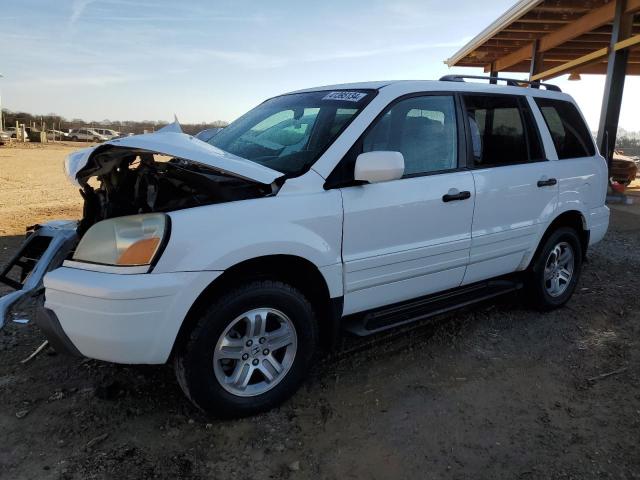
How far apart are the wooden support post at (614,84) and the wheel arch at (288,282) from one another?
972 centimetres

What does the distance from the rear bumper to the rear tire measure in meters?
3.05

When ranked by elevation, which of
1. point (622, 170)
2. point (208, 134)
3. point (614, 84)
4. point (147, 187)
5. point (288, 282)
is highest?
point (614, 84)

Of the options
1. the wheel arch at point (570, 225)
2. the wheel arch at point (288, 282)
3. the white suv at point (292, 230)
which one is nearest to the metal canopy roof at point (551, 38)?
the wheel arch at point (570, 225)

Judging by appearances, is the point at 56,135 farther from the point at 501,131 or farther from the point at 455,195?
the point at 455,195

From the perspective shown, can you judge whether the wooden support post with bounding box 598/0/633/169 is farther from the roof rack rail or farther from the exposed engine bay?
the exposed engine bay

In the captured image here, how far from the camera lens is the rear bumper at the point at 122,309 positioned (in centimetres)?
241

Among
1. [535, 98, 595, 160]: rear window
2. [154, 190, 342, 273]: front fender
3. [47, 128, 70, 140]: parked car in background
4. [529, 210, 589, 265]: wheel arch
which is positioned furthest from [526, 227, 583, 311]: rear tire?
[47, 128, 70, 140]: parked car in background

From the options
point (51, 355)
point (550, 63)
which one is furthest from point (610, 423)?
point (550, 63)

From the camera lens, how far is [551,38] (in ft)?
44.1

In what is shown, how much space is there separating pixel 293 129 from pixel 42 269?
1819 mm

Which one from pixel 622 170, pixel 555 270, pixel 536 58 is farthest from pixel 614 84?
pixel 555 270

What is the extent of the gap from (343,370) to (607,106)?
10575 mm

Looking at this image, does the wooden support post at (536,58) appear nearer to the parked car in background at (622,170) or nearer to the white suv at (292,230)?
the parked car in background at (622,170)

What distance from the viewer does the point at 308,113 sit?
366cm
